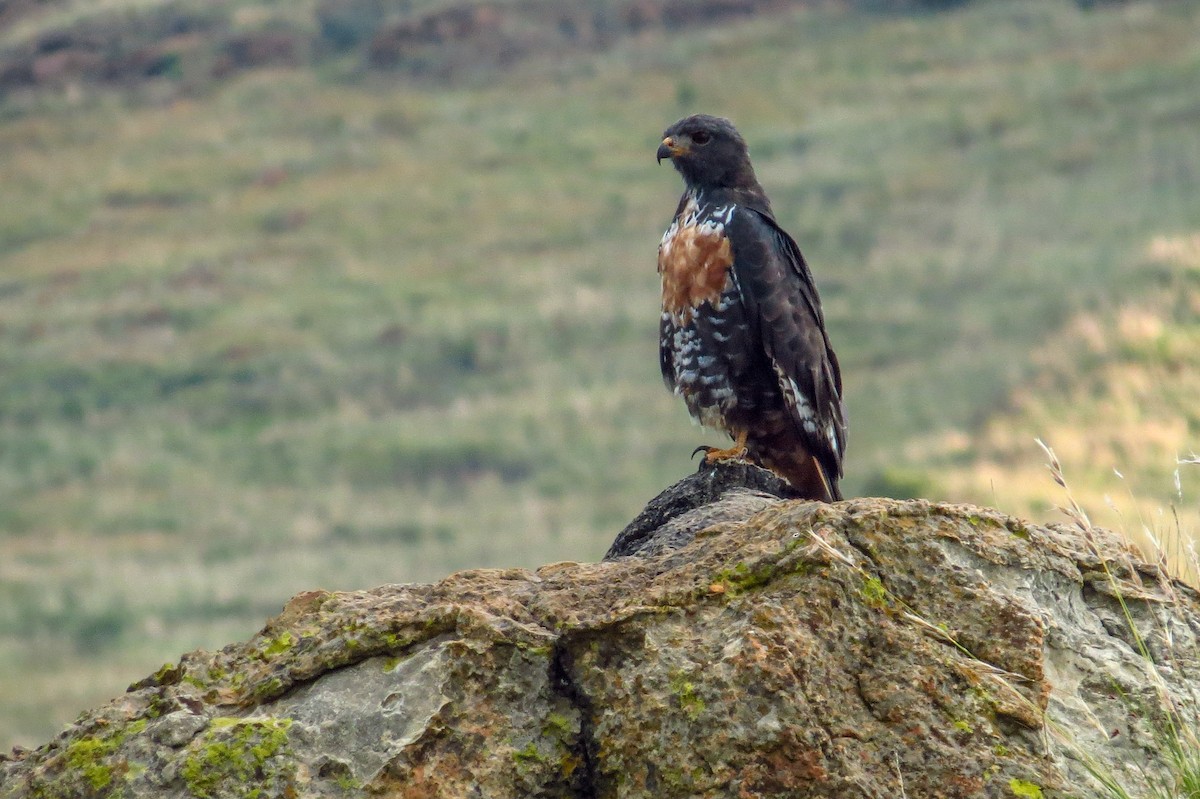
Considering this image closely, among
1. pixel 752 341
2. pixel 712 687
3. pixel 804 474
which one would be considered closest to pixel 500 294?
pixel 804 474

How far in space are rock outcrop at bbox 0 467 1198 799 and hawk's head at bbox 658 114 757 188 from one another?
396cm

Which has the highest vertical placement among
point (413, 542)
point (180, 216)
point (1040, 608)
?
point (1040, 608)

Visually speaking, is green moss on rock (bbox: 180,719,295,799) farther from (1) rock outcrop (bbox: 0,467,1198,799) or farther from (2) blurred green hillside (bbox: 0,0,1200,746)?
(2) blurred green hillside (bbox: 0,0,1200,746)

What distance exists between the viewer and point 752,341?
7859 mm

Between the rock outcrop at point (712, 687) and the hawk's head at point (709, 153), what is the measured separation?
3961mm

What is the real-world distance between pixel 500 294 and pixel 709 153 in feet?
174

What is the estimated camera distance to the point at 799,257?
801 cm

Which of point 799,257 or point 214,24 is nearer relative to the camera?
point 799,257

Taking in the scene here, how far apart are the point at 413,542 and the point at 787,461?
33724 mm

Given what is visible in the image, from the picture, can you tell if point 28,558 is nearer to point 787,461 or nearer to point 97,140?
point 787,461

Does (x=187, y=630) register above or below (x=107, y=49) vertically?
below

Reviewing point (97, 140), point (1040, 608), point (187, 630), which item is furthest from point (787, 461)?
point (97, 140)

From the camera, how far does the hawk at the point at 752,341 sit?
307 inches

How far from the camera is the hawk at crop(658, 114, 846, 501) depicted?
781cm
